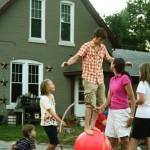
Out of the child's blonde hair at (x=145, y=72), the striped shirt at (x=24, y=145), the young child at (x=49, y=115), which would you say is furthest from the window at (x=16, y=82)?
the striped shirt at (x=24, y=145)

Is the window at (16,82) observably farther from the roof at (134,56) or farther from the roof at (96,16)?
the roof at (134,56)

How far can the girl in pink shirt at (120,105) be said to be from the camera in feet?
32.1

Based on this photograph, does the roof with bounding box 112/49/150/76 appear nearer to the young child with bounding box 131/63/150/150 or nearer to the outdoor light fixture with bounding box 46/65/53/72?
the outdoor light fixture with bounding box 46/65/53/72

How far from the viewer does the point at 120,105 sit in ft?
32.4

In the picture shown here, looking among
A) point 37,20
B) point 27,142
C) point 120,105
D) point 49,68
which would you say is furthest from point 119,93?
point 37,20

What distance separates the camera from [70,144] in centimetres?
1653

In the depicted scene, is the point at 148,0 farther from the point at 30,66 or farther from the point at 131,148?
the point at 131,148

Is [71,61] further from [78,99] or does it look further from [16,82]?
[78,99]

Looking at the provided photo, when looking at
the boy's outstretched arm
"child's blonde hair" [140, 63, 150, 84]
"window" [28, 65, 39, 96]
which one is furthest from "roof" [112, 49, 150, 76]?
the boy's outstretched arm

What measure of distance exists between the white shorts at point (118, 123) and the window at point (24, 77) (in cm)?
1748

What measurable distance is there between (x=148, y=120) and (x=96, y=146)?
5.22ft

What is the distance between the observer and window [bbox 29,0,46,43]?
28031 mm

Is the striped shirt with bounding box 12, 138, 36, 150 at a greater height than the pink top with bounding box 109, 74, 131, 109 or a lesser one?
lesser

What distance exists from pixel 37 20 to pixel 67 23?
1925 mm
